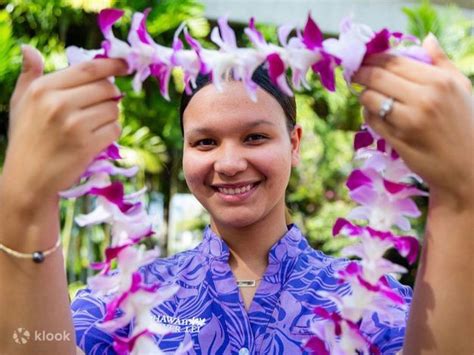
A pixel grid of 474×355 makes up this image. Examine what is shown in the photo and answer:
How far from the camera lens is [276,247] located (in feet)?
5.11

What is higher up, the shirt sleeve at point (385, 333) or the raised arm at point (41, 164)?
the raised arm at point (41, 164)

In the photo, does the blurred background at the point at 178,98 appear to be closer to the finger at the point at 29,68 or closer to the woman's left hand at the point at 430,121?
the finger at the point at 29,68

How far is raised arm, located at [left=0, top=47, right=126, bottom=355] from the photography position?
98cm

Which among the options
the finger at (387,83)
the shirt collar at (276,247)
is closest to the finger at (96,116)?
the finger at (387,83)

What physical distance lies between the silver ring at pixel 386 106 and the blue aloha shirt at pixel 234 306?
0.50 meters

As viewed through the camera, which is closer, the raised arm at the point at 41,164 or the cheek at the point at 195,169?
the raised arm at the point at 41,164

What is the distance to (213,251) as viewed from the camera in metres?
1.58

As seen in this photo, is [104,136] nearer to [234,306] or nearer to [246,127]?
[246,127]

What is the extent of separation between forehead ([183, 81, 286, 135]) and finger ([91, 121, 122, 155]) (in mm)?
399

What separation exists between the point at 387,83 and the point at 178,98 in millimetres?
5740

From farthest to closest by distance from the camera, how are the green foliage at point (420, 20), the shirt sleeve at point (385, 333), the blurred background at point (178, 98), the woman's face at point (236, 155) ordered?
the green foliage at point (420, 20)
the blurred background at point (178, 98)
the woman's face at point (236, 155)
the shirt sleeve at point (385, 333)

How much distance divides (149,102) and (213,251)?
528 cm

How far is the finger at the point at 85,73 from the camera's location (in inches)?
39.4

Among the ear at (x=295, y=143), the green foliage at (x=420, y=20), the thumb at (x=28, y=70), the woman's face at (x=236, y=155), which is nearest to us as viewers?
the thumb at (x=28, y=70)
